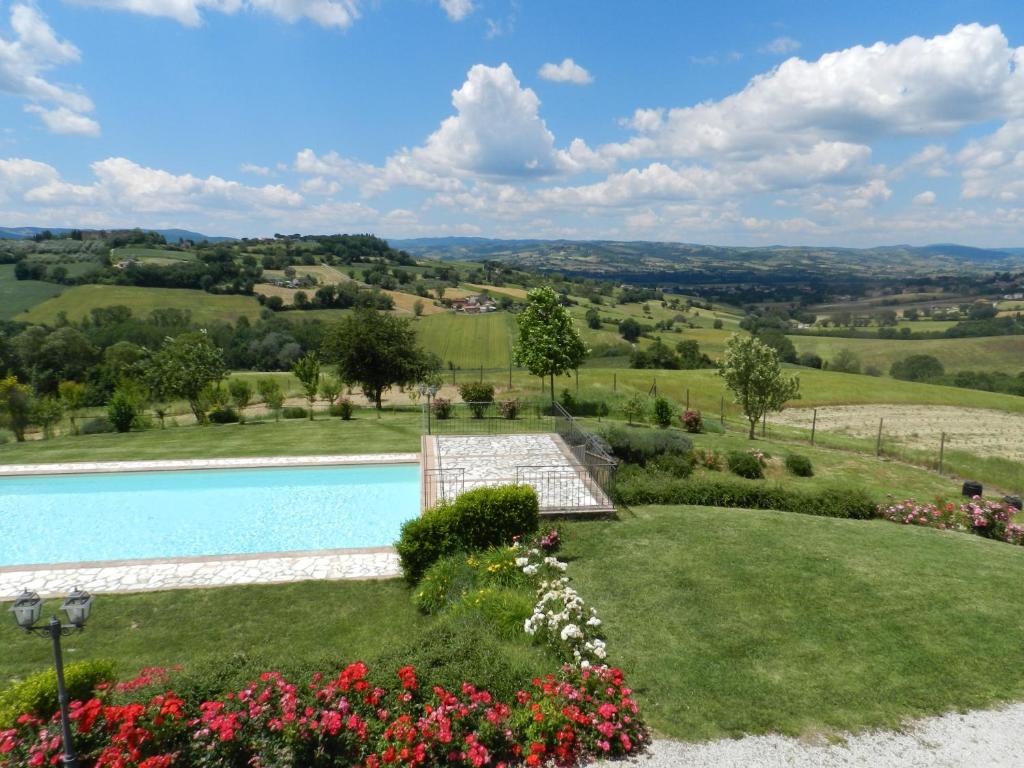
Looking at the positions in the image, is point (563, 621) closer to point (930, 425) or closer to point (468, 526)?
point (468, 526)

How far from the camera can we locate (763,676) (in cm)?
702

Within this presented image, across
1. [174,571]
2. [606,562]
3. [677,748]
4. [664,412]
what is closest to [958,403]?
[664,412]

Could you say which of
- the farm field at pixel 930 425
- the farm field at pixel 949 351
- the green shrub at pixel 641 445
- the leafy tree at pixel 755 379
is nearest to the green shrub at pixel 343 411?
the green shrub at pixel 641 445

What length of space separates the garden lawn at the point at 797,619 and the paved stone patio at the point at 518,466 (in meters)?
1.38

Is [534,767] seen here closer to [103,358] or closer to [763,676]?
[763,676]

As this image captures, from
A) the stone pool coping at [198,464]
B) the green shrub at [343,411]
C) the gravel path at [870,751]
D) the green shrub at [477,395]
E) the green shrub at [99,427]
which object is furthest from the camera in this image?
the green shrub at [343,411]

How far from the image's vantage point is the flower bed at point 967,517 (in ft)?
41.6

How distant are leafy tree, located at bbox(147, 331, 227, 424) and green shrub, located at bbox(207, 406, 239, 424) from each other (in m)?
0.52

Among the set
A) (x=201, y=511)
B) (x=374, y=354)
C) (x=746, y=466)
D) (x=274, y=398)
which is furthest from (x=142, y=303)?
(x=746, y=466)

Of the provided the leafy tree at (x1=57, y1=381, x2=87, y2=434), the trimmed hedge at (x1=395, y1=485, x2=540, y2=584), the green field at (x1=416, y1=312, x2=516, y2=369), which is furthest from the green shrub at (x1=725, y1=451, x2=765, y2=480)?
the green field at (x1=416, y1=312, x2=516, y2=369)

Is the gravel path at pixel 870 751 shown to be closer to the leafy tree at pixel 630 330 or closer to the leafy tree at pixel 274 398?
the leafy tree at pixel 274 398

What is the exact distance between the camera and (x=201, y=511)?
49.5ft

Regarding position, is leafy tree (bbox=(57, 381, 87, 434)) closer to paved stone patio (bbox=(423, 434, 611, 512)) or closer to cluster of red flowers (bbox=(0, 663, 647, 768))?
paved stone patio (bbox=(423, 434, 611, 512))

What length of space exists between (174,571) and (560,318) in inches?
693
